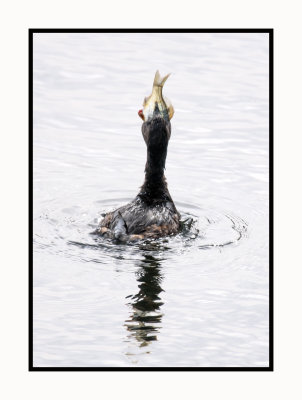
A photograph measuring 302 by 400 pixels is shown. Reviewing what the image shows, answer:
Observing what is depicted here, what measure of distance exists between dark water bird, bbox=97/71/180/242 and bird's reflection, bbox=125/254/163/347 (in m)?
0.52

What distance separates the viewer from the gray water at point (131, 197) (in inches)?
358

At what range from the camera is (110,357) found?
8.62 metres

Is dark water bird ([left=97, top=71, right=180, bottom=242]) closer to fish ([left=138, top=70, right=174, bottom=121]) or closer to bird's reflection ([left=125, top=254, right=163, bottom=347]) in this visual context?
fish ([left=138, top=70, right=174, bottom=121])

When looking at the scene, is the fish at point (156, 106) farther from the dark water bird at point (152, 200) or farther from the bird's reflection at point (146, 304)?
the bird's reflection at point (146, 304)

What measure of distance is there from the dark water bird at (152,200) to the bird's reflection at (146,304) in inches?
20.5

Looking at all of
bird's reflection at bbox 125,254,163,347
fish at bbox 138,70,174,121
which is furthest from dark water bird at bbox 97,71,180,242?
bird's reflection at bbox 125,254,163,347

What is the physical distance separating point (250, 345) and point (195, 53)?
8390mm

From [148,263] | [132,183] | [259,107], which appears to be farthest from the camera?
[259,107]

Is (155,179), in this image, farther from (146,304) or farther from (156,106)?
(146,304)

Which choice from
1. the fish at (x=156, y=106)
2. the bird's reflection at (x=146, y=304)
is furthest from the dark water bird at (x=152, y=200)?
the bird's reflection at (x=146, y=304)

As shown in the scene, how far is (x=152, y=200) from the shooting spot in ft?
38.8
